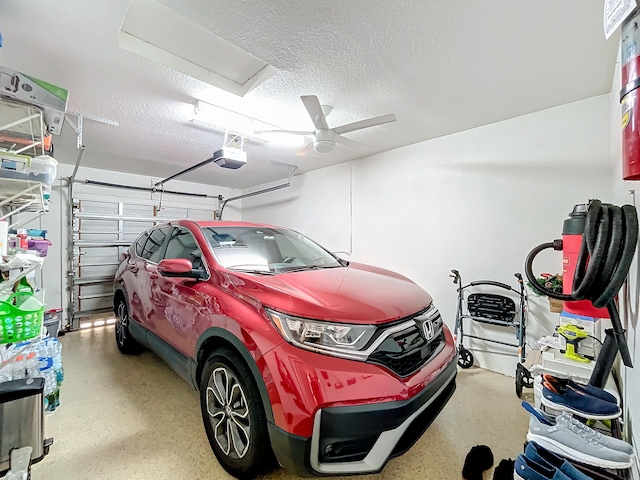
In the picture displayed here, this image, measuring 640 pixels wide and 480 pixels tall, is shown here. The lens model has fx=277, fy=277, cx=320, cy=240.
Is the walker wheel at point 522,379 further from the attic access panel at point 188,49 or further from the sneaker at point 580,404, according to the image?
the attic access panel at point 188,49

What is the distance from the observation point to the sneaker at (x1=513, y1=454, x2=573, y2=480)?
0.96 metres

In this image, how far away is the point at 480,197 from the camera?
312 centimetres

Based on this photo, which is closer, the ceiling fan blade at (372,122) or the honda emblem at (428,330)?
the honda emblem at (428,330)

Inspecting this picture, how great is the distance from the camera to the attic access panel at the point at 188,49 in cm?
166

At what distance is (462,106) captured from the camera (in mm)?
2650

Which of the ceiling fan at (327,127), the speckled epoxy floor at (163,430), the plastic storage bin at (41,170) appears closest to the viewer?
the plastic storage bin at (41,170)

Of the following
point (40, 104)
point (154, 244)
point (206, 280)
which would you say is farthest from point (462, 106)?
point (154, 244)

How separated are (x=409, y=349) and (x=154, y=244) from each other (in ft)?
8.85

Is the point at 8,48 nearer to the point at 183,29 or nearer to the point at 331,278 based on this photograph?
the point at 183,29

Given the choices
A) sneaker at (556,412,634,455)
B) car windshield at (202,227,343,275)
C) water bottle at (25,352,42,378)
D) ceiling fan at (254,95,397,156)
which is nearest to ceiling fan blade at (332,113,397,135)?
ceiling fan at (254,95,397,156)

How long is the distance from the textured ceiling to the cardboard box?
41 centimetres

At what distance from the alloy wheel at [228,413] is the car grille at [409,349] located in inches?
29.9

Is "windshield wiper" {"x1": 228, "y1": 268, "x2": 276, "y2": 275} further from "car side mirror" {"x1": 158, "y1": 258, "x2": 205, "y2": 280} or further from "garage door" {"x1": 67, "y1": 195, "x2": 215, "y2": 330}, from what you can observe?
"garage door" {"x1": 67, "y1": 195, "x2": 215, "y2": 330}

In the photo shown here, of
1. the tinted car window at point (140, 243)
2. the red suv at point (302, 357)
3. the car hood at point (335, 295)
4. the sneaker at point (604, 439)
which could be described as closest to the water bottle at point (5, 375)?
the red suv at point (302, 357)
